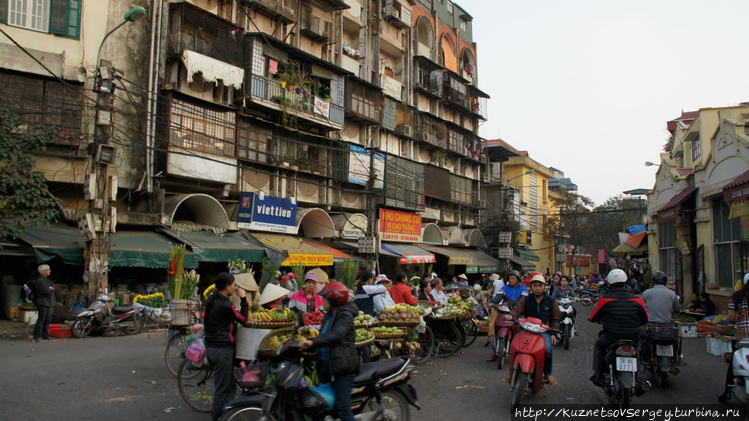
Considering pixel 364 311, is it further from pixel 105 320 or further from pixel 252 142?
pixel 252 142

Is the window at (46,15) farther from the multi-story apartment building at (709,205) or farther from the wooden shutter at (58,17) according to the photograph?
the multi-story apartment building at (709,205)

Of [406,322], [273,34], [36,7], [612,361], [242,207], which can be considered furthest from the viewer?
[273,34]

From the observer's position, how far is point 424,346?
999cm

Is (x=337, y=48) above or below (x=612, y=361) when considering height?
above

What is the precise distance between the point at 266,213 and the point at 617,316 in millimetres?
15670

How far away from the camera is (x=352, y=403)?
4.83 metres

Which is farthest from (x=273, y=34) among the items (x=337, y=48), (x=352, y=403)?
(x=352, y=403)

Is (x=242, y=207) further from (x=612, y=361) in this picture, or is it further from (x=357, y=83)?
(x=612, y=361)

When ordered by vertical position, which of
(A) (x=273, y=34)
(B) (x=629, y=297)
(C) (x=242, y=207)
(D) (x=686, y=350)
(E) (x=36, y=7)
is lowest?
(D) (x=686, y=350)

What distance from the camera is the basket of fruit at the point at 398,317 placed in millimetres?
8320

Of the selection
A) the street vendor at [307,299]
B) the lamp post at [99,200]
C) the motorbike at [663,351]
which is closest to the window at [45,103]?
the lamp post at [99,200]

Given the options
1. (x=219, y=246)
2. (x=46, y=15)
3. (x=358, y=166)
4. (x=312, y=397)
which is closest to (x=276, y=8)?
(x=358, y=166)

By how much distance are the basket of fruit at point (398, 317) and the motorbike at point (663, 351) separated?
3.52 metres

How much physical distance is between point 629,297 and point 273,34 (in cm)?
1949
